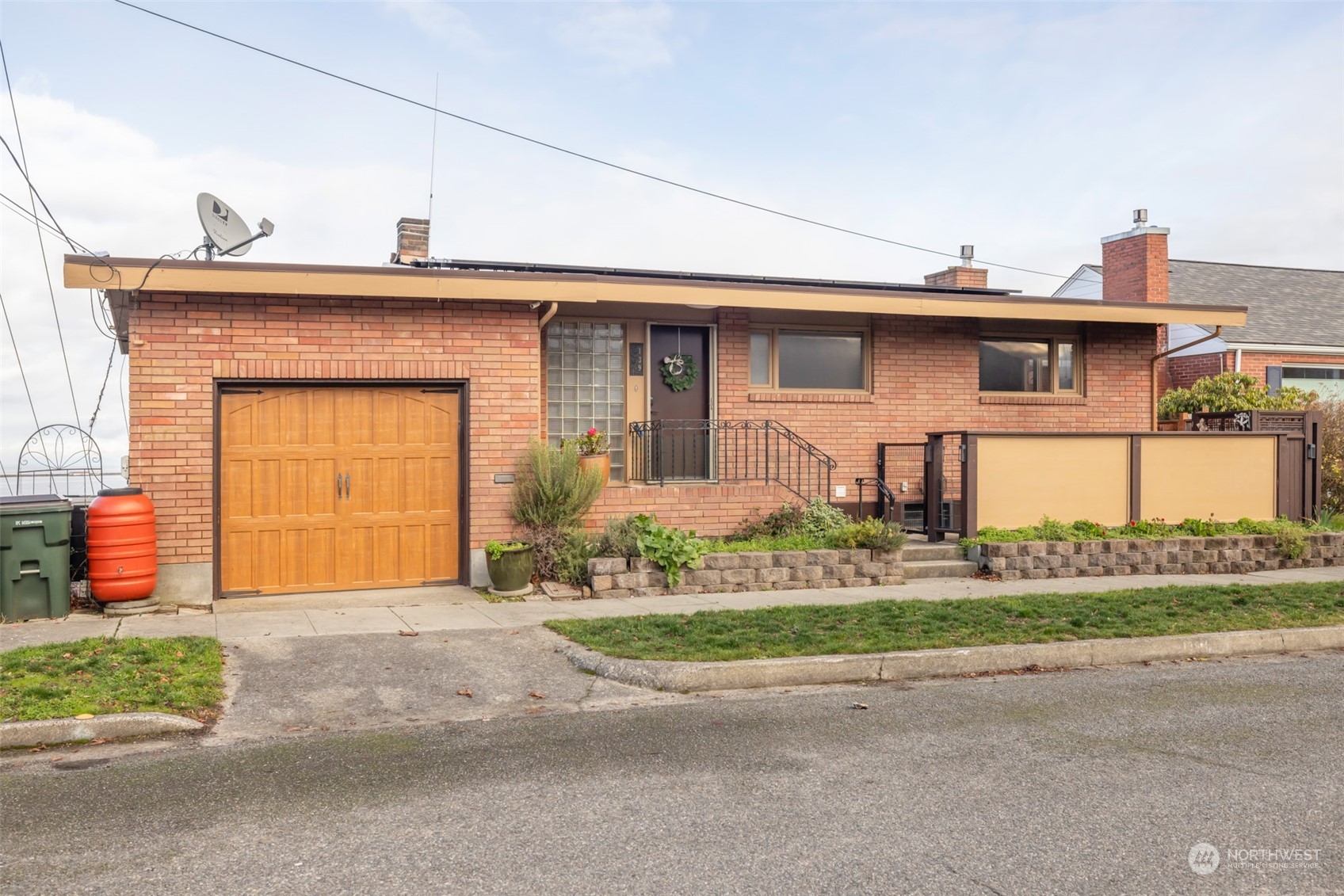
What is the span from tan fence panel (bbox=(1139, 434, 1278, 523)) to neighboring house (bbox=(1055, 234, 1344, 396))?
711cm

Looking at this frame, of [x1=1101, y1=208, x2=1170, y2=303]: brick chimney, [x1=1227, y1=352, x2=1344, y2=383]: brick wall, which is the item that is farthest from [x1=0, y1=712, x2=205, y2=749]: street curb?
[x1=1227, y1=352, x2=1344, y2=383]: brick wall

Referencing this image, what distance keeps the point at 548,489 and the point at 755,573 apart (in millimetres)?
2483

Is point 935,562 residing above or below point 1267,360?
below

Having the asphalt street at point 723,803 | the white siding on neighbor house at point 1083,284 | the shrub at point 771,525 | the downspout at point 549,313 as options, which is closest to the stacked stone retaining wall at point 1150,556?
the shrub at point 771,525

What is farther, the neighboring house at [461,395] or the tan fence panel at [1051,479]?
the tan fence panel at [1051,479]

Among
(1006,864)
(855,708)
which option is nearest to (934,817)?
(1006,864)

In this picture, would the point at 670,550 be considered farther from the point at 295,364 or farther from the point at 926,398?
the point at 926,398

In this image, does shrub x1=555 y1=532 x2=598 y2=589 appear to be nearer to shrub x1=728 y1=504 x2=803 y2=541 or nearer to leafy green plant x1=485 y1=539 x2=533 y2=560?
leafy green plant x1=485 y1=539 x2=533 y2=560

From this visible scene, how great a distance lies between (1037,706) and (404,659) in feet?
15.3

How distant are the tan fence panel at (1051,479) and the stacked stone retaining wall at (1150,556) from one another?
26.6 inches

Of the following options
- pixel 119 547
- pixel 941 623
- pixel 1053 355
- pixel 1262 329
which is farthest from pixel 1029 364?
pixel 119 547

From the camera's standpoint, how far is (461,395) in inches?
455

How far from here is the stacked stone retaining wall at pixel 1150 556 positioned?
1245 centimetres

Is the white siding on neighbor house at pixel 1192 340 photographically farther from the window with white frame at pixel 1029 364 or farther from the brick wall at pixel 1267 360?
the window with white frame at pixel 1029 364
